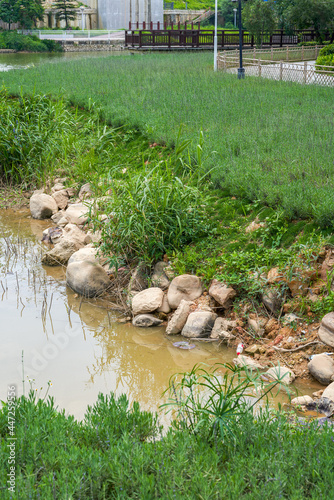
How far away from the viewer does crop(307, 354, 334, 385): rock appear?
5.17 m

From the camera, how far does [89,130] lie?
13.3 m

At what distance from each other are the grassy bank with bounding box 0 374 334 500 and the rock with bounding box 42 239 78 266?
15.8 ft

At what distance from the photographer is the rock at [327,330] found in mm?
5484

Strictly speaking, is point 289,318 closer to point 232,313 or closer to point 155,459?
point 232,313

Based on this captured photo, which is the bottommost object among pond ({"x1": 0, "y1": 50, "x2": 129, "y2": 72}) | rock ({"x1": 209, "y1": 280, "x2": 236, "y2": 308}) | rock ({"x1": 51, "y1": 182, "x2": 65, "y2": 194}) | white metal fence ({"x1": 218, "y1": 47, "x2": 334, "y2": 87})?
rock ({"x1": 209, "y1": 280, "x2": 236, "y2": 308})

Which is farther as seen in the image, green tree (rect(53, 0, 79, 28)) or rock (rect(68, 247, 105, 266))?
green tree (rect(53, 0, 79, 28))

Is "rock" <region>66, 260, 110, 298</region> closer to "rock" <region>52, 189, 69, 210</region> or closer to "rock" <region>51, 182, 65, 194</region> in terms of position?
"rock" <region>52, 189, 69, 210</region>

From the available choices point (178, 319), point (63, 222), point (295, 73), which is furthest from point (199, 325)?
point (295, 73)

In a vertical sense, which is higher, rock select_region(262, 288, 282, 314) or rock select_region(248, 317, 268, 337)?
rock select_region(262, 288, 282, 314)

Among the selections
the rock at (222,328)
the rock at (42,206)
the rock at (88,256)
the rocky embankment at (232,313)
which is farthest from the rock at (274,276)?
the rock at (42,206)

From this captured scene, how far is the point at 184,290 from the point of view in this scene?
674cm

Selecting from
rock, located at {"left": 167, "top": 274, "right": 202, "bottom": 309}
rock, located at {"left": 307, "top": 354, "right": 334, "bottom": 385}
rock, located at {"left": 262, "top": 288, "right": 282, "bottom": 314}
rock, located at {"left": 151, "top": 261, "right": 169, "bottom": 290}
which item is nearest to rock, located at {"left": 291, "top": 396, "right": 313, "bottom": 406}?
rock, located at {"left": 307, "top": 354, "right": 334, "bottom": 385}

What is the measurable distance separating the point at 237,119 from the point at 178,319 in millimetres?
6617

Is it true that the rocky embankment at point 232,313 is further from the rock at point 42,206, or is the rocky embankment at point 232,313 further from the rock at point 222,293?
the rock at point 42,206
